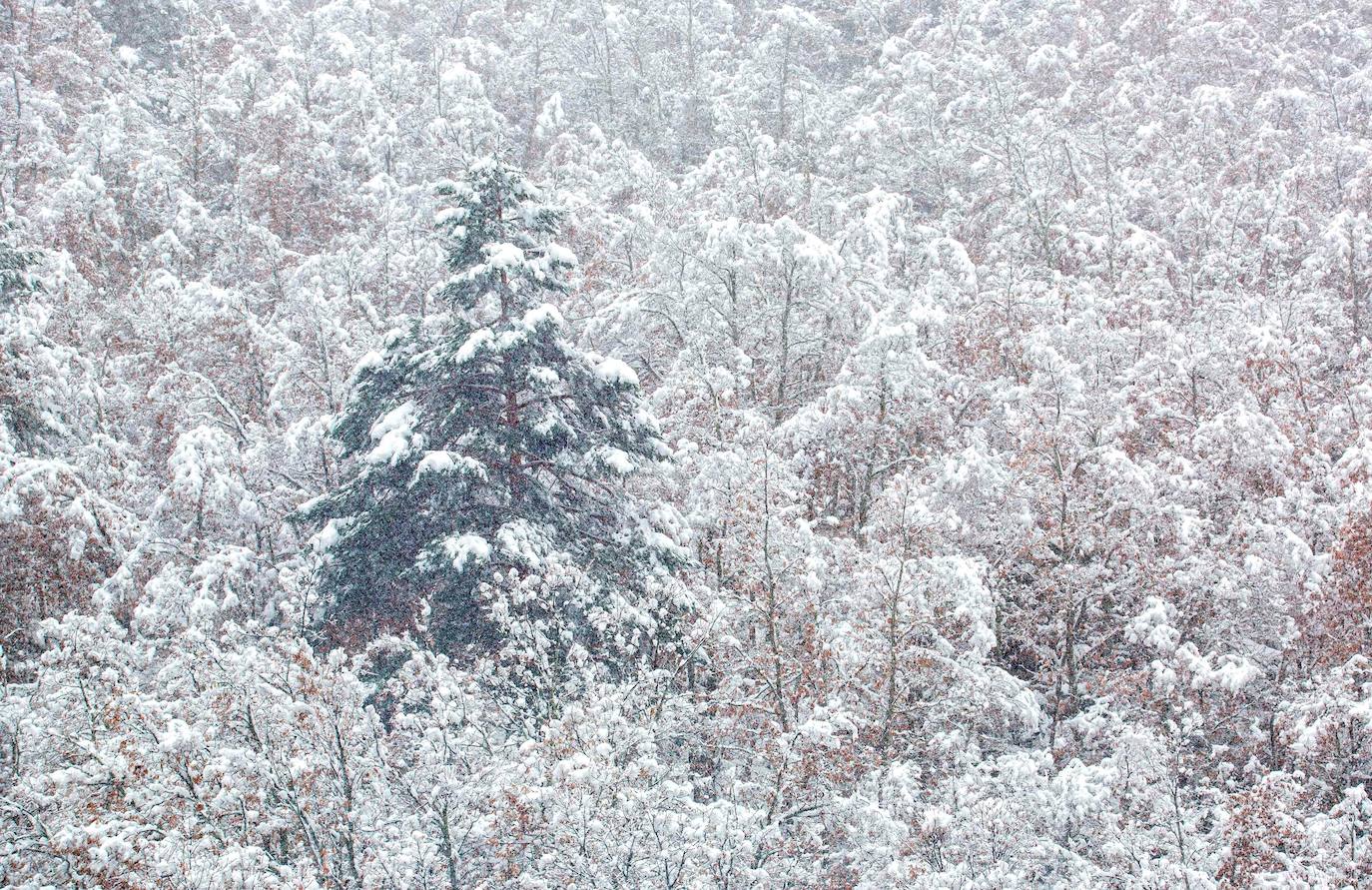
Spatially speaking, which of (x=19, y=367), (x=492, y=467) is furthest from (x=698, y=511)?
(x=19, y=367)

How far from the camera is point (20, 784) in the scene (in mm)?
8258

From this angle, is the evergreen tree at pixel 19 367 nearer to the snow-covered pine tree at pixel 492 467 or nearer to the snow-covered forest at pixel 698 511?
the snow-covered forest at pixel 698 511

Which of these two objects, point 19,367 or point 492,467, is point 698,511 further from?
point 19,367

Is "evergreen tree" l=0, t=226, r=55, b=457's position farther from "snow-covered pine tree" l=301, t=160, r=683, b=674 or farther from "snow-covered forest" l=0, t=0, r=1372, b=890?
"snow-covered pine tree" l=301, t=160, r=683, b=674

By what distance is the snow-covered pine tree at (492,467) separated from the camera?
12.0m

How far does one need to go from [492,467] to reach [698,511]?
318cm

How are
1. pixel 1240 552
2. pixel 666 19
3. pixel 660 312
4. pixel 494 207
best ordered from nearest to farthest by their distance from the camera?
pixel 494 207, pixel 1240 552, pixel 660 312, pixel 666 19

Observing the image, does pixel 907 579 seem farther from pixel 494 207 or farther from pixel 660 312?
pixel 660 312

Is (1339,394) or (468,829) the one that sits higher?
(1339,394)

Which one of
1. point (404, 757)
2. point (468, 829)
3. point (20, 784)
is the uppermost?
point (20, 784)

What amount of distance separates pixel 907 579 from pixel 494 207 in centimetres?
708

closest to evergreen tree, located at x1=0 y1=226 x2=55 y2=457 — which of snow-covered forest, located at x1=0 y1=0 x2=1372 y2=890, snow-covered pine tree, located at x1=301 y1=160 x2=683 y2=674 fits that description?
snow-covered forest, located at x1=0 y1=0 x2=1372 y2=890

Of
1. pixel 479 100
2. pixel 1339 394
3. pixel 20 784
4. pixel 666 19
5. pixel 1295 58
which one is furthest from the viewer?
pixel 666 19

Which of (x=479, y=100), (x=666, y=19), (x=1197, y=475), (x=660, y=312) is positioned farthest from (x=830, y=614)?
(x=666, y=19)
